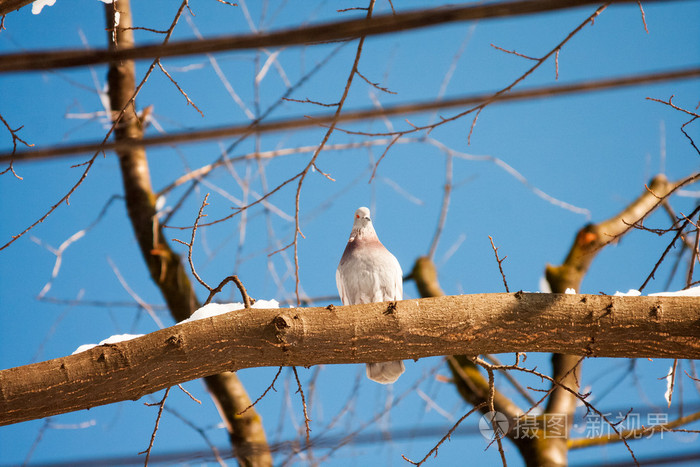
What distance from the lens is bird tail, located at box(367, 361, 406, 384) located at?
7.02 feet

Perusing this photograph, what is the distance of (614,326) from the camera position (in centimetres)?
157

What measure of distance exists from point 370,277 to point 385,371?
35 cm

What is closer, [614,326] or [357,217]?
[614,326]

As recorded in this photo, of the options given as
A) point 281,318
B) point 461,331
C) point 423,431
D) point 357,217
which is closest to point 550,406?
point 357,217

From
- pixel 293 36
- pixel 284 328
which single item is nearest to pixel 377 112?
pixel 293 36

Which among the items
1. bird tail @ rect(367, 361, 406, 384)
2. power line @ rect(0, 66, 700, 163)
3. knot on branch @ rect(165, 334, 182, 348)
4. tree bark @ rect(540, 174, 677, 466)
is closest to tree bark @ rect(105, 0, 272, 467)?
bird tail @ rect(367, 361, 406, 384)

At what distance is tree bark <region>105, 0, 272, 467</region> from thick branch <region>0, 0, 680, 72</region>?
2.75 metres

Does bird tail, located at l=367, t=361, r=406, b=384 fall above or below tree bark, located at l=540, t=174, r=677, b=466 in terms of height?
below

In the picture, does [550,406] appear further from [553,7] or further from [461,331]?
[553,7]

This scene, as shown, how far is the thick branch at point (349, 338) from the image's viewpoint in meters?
1.55

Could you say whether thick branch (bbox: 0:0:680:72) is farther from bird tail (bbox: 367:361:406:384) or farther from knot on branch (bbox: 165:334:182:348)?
bird tail (bbox: 367:361:406:384)

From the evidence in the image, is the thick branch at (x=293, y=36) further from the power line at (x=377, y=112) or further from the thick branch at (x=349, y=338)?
the thick branch at (x=349, y=338)

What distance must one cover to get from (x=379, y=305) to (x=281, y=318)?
27 centimetres

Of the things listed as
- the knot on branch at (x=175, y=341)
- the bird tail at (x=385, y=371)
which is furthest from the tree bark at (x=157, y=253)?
the knot on branch at (x=175, y=341)
